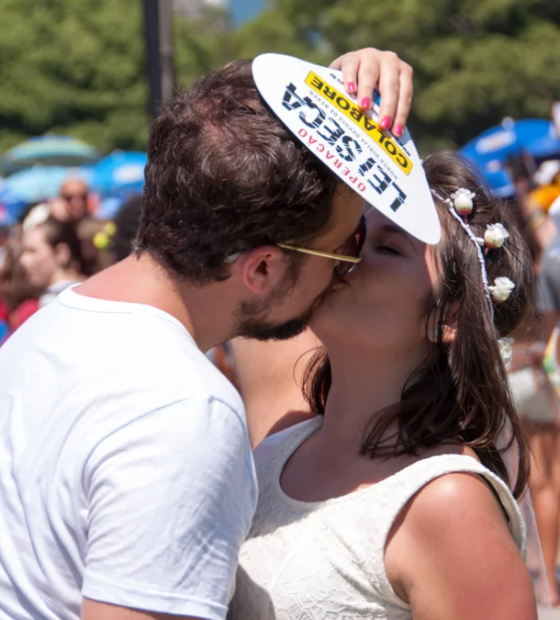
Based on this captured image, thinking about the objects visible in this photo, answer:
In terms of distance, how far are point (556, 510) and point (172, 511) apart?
154 inches

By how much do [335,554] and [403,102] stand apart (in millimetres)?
835

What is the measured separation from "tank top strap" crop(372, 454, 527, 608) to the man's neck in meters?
0.43

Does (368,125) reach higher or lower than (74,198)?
higher

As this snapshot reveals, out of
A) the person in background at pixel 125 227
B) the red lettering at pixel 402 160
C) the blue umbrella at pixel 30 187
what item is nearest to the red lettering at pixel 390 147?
the red lettering at pixel 402 160

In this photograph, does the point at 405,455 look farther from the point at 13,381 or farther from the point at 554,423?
the point at 554,423

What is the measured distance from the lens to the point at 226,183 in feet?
4.92

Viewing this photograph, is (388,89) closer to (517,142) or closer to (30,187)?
(517,142)

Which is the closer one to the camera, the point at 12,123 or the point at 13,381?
the point at 13,381

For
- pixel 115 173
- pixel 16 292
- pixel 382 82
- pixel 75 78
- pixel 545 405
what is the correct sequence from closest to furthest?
pixel 382 82
pixel 545 405
pixel 16 292
pixel 115 173
pixel 75 78

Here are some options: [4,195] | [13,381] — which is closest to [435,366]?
[13,381]

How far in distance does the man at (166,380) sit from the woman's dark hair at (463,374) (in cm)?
37

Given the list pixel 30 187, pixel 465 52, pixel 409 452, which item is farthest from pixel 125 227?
pixel 465 52

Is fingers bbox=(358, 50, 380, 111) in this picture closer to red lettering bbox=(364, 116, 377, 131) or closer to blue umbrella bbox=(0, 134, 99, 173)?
red lettering bbox=(364, 116, 377, 131)

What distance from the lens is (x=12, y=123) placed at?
96.5ft
